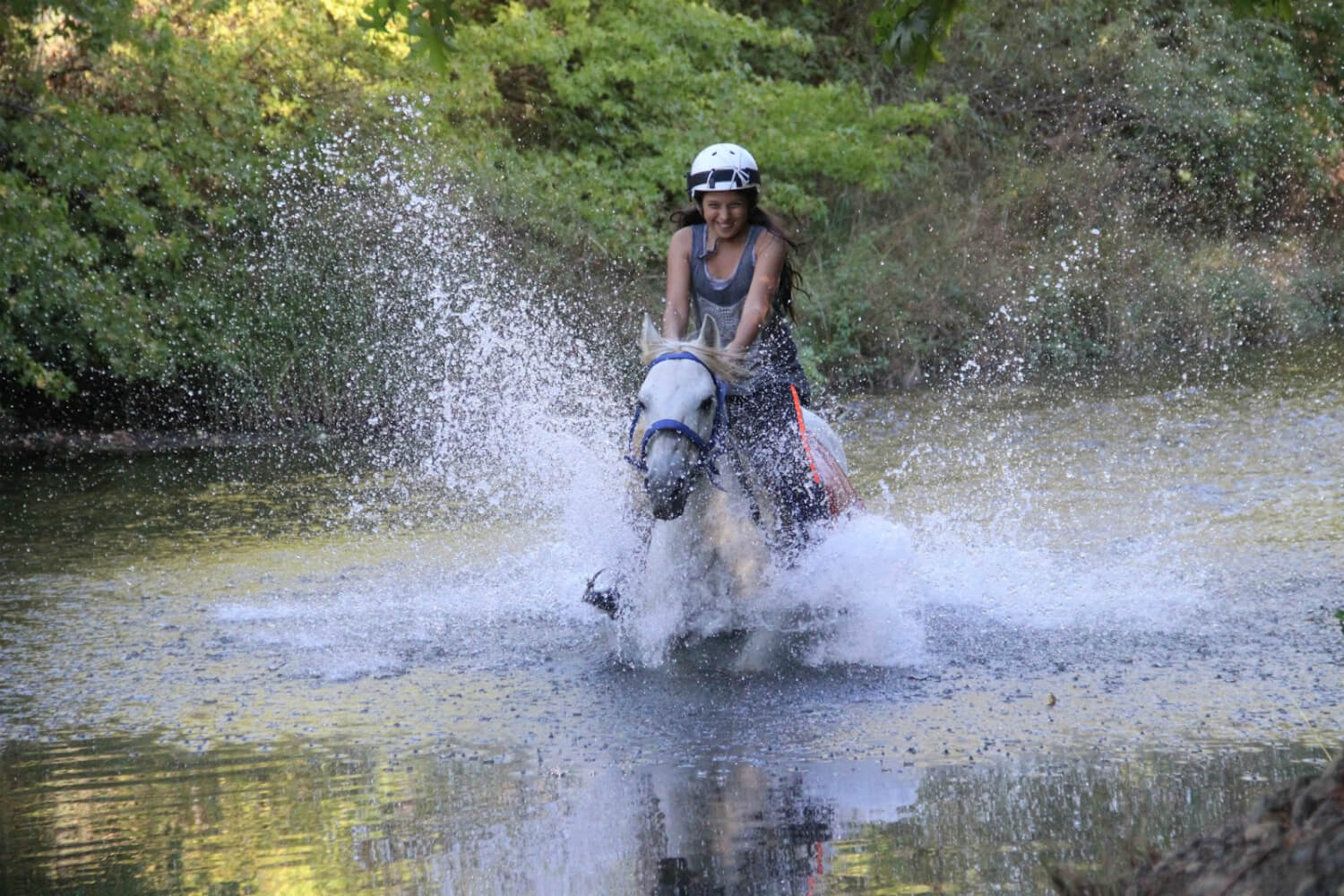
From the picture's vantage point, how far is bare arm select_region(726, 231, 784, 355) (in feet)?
24.4

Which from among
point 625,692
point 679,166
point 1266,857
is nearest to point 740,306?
point 625,692

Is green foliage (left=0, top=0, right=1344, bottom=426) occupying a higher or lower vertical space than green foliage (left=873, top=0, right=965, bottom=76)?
higher

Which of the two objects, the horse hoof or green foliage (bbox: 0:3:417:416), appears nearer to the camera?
the horse hoof

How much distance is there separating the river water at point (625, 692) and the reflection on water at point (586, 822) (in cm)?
2

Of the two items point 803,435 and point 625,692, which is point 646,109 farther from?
point 625,692

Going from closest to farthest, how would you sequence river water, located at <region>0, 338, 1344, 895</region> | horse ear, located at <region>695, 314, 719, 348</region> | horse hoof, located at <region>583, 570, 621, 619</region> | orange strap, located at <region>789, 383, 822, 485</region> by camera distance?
river water, located at <region>0, 338, 1344, 895</region>
horse ear, located at <region>695, 314, 719, 348</region>
orange strap, located at <region>789, 383, 822, 485</region>
horse hoof, located at <region>583, 570, 621, 619</region>

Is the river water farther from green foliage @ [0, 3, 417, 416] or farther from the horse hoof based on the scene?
green foliage @ [0, 3, 417, 416]

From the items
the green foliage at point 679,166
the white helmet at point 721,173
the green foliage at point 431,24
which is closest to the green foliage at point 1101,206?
the green foliage at point 679,166

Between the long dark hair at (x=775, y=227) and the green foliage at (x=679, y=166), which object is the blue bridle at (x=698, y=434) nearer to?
the long dark hair at (x=775, y=227)

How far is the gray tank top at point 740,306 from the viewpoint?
777 centimetres

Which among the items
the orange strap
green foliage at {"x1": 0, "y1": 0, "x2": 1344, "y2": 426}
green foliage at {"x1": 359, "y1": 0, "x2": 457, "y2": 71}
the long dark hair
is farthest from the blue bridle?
green foliage at {"x1": 359, "y1": 0, "x2": 457, "y2": 71}

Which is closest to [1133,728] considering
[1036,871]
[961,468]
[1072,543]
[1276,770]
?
[1276,770]

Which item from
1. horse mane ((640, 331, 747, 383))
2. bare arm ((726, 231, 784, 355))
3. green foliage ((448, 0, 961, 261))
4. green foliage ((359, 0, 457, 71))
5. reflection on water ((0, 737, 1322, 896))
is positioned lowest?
reflection on water ((0, 737, 1322, 896))

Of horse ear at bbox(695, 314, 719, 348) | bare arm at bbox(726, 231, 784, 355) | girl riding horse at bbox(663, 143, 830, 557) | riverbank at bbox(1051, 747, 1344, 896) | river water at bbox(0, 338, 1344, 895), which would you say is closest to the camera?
riverbank at bbox(1051, 747, 1344, 896)
